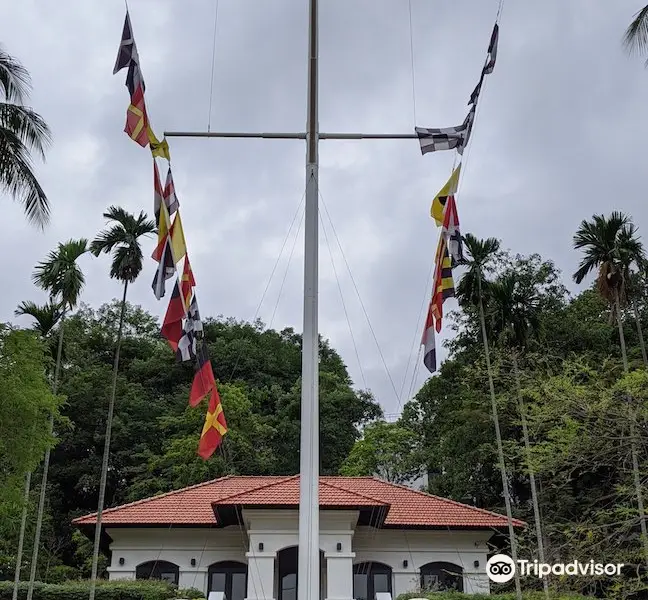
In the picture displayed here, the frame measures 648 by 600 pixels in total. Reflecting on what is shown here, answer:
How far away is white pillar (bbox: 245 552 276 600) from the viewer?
21.3 m

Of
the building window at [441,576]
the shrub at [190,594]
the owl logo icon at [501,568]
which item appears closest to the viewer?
the owl logo icon at [501,568]

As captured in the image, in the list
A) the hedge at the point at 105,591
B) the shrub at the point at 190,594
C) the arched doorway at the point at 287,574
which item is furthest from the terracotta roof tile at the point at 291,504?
the hedge at the point at 105,591

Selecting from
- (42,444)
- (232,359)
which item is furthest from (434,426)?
(42,444)

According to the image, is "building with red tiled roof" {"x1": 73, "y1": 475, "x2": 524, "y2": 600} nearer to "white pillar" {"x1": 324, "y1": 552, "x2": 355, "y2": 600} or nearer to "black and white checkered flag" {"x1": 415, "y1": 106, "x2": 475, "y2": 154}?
"white pillar" {"x1": 324, "y1": 552, "x2": 355, "y2": 600}

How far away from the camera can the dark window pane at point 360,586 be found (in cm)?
2306

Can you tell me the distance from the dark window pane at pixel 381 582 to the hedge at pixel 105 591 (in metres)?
5.87

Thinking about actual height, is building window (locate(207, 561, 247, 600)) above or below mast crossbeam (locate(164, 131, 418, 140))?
below

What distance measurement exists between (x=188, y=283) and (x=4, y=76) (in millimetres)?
9105

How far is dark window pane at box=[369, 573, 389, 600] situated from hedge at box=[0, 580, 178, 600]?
587 cm

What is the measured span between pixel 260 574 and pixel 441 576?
18.4 feet

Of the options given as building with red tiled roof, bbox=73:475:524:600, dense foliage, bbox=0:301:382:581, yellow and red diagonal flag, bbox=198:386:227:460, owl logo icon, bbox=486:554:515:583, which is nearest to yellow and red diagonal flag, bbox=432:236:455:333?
yellow and red diagonal flag, bbox=198:386:227:460

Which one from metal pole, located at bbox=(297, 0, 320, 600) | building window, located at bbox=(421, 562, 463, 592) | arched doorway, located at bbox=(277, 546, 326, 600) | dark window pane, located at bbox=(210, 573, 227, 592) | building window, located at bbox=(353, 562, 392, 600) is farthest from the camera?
dark window pane, located at bbox=(210, 573, 227, 592)

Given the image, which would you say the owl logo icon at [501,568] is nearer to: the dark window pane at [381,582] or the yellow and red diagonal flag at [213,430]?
the dark window pane at [381,582]

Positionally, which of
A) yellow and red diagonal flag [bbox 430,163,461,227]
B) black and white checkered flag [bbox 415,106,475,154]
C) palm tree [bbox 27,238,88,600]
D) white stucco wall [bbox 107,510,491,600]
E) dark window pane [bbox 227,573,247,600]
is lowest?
dark window pane [bbox 227,573,247,600]
